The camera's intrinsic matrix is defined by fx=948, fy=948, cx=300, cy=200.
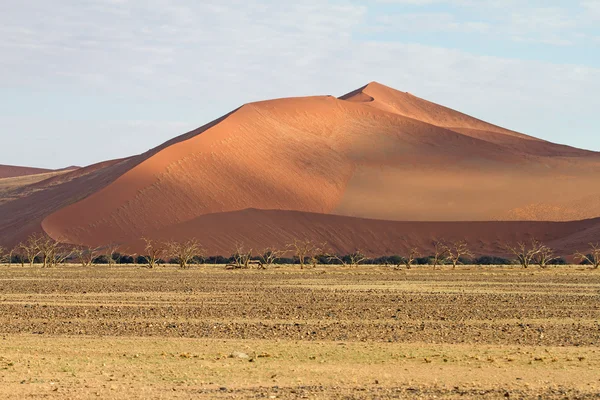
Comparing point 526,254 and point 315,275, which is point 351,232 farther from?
point 315,275

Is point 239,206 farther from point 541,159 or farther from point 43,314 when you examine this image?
point 43,314

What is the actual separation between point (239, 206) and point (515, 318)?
6910 centimetres

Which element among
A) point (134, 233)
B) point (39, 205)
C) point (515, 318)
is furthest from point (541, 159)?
point (515, 318)

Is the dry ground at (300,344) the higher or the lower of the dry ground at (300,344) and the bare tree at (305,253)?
the lower

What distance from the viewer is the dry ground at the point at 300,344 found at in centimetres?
1140

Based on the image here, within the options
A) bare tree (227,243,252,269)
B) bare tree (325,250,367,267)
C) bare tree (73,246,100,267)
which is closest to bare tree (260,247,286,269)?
bare tree (227,243,252,269)

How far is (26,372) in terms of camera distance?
1259 centimetres

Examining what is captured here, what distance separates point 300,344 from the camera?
15523 mm

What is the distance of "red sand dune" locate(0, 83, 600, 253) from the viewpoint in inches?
3366

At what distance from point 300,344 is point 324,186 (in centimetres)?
7891

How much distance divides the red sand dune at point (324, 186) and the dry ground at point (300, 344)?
5581cm

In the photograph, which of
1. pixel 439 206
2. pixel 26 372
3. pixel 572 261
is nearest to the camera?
pixel 26 372

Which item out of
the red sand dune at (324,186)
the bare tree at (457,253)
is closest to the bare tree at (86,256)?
the red sand dune at (324,186)

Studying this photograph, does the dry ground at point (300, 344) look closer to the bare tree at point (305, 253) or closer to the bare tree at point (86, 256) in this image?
the bare tree at point (305, 253)
